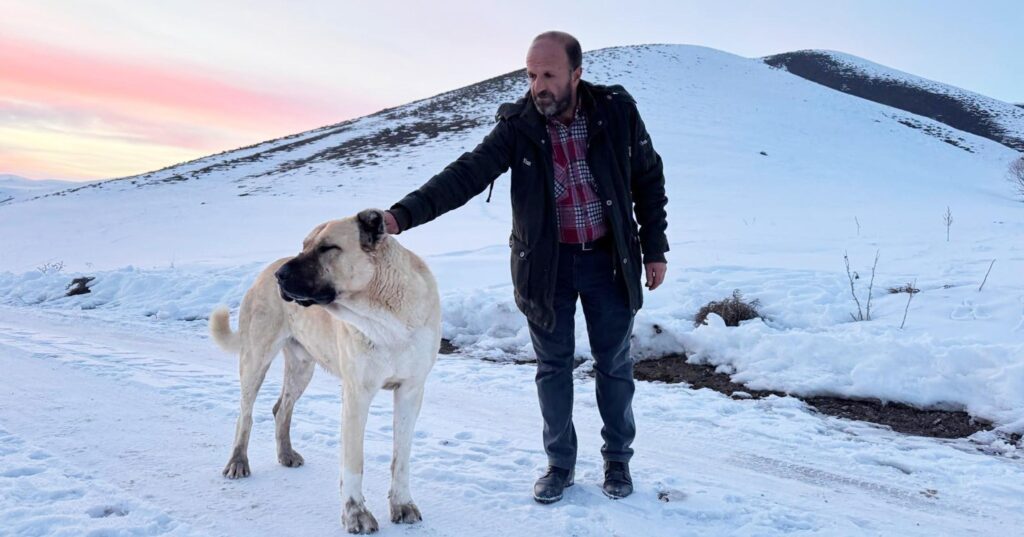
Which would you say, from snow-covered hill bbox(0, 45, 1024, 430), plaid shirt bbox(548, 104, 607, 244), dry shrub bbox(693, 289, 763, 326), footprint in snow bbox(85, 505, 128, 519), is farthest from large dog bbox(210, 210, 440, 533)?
dry shrub bbox(693, 289, 763, 326)

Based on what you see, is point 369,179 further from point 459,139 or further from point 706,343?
point 706,343

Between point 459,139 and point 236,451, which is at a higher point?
point 459,139

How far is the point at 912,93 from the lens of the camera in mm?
57969

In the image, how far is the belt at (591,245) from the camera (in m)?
3.94

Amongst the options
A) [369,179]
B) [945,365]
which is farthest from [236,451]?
[369,179]

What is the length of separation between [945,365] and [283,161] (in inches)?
1470

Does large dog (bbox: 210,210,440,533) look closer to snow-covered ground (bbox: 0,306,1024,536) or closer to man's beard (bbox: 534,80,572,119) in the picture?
snow-covered ground (bbox: 0,306,1024,536)

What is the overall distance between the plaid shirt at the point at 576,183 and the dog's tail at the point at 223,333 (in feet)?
8.08

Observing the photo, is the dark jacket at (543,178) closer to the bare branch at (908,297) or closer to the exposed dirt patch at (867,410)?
the exposed dirt patch at (867,410)

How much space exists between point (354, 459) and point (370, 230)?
3.92ft

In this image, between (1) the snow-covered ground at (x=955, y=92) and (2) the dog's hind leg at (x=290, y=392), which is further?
(1) the snow-covered ground at (x=955, y=92)

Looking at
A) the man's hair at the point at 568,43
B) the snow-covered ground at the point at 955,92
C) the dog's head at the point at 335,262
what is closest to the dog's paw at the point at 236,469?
the dog's head at the point at 335,262

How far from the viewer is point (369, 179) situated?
95.3 ft

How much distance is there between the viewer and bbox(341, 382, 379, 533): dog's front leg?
11.3 ft
